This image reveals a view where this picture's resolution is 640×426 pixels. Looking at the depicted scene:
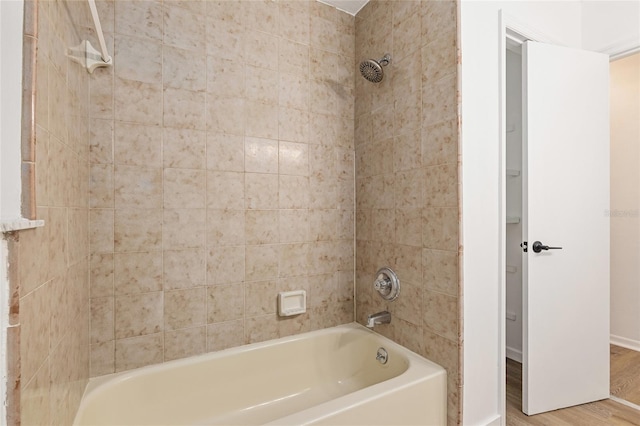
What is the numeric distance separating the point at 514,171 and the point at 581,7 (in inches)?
43.7

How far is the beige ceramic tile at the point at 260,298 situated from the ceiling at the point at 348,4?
177 cm

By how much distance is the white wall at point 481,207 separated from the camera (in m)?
1.38

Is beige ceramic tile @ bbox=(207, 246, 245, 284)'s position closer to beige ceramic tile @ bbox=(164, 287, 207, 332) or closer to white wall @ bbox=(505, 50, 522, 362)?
beige ceramic tile @ bbox=(164, 287, 207, 332)

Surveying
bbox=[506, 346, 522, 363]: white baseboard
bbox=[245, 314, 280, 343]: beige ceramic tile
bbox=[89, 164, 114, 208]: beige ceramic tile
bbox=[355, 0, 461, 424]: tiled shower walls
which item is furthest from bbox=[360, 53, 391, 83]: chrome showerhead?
bbox=[506, 346, 522, 363]: white baseboard

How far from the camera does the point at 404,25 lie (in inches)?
64.0

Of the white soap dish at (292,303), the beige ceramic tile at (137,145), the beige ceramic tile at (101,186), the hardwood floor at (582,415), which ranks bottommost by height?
the hardwood floor at (582,415)

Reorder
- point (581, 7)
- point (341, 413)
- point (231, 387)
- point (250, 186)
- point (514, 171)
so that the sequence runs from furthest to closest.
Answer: point (514, 171) → point (581, 7) → point (250, 186) → point (231, 387) → point (341, 413)

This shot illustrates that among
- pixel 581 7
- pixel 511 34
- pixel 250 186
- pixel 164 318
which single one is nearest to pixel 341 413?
pixel 164 318

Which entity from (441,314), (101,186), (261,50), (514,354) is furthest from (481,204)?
(101,186)

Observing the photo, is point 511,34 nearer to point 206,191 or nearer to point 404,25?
point 404,25

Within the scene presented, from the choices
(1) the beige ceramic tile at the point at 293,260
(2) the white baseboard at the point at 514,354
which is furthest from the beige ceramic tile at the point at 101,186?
(2) the white baseboard at the point at 514,354

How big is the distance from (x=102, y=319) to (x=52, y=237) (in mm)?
716

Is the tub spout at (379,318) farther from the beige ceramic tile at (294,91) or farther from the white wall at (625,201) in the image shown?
the white wall at (625,201)

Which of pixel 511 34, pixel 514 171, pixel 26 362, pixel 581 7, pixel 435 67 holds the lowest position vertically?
pixel 26 362
